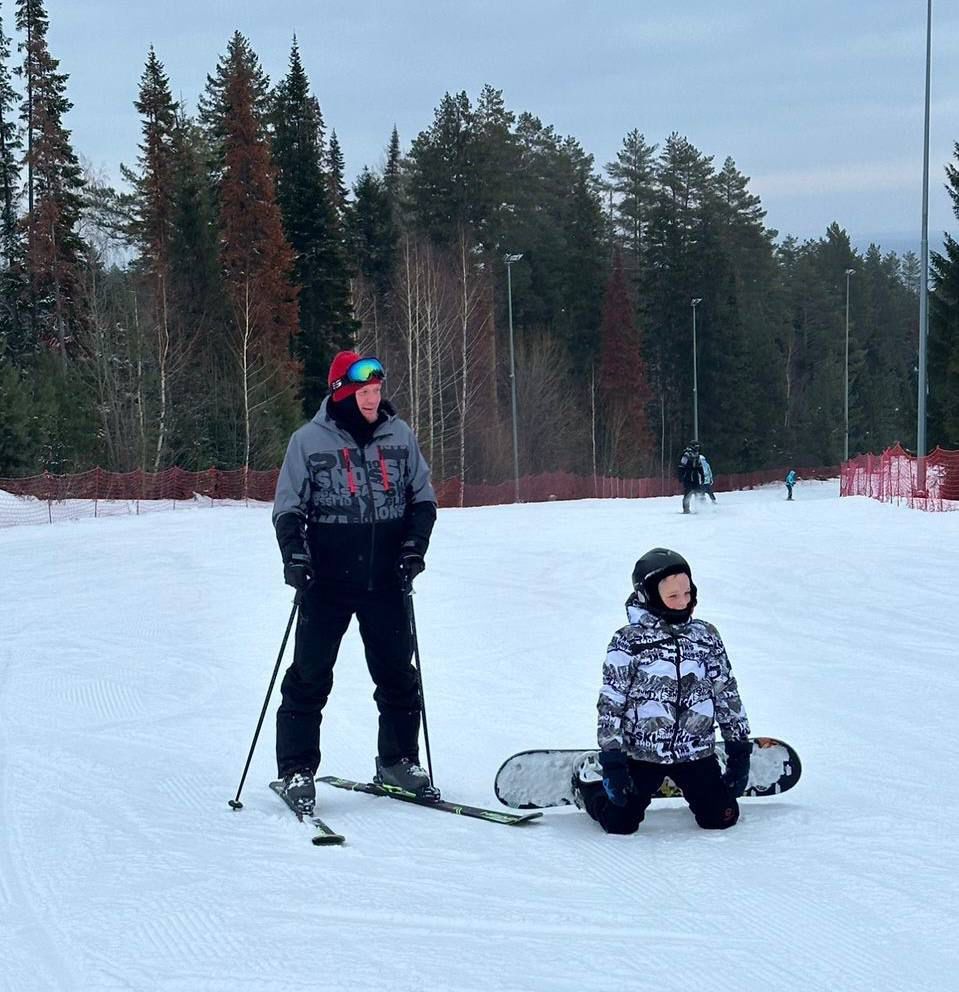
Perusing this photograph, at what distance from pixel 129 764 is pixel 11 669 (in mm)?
3449

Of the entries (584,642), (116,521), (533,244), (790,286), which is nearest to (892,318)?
(790,286)

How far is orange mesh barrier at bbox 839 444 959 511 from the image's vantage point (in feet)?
76.7

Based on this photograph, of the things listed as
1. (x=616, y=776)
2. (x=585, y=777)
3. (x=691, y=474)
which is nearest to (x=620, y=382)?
(x=691, y=474)

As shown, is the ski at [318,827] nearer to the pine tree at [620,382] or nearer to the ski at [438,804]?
the ski at [438,804]

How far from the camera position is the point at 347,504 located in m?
4.86

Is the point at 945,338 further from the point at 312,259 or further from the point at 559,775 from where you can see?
the point at 559,775

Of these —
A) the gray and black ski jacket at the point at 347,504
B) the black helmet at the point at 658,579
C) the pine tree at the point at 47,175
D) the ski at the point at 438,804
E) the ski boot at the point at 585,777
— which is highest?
the pine tree at the point at 47,175

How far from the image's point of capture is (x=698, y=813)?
449 centimetres

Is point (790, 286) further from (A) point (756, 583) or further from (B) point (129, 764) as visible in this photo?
(B) point (129, 764)

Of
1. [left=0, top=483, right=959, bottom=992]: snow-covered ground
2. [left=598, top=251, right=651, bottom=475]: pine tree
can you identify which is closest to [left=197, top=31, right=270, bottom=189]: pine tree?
[left=598, top=251, right=651, bottom=475]: pine tree

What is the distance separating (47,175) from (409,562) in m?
37.7

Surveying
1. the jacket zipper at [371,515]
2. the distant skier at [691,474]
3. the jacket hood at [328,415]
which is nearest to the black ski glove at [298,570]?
the jacket zipper at [371,515]

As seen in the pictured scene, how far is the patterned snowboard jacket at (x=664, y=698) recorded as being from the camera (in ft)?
14.5

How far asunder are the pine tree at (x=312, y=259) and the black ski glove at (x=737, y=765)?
40401 mm
